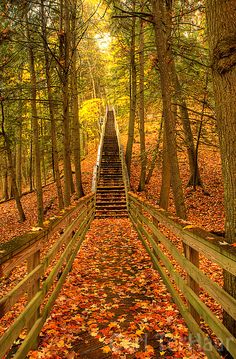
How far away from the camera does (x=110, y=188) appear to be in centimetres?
1698

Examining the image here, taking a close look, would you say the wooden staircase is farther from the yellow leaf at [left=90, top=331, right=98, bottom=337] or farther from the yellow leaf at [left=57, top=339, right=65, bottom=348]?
the yellow leaf at [left=57, top=339, right=65, bottom=348]

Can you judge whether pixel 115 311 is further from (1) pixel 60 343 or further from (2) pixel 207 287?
(2) pixel 207 287

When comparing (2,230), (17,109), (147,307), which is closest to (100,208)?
(2,230)

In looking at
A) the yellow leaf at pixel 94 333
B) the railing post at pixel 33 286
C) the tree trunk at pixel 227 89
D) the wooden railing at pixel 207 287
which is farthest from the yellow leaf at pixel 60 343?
the tree trunk at pixel 227 89

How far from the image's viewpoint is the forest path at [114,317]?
344 centimetres

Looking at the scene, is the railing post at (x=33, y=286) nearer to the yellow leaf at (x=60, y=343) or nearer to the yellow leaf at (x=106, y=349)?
the yellow leaf at (x=60, y=343)

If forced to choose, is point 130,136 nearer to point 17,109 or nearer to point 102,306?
point 17,109

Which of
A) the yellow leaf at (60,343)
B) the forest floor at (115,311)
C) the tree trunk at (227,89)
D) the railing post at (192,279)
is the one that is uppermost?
the tree trunk at (227,89)

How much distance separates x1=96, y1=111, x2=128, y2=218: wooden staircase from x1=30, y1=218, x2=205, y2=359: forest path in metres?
7.58

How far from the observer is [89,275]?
20.5ft

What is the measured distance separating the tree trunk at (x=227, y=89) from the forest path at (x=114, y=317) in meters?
0.86

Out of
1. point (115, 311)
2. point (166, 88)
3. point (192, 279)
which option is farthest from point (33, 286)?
point (166, 88)

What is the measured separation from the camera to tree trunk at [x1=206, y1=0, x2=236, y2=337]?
10.1 feet

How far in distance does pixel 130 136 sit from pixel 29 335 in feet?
52.2
